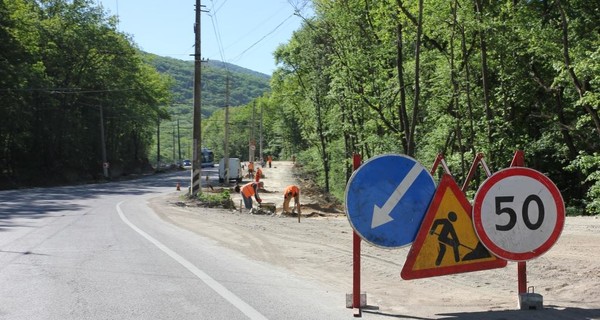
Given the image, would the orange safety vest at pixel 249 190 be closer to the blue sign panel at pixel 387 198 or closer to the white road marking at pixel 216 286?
the white road marking at pixel 216 286

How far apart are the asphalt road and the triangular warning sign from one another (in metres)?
0.91

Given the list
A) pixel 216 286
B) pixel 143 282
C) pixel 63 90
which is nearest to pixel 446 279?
pixel 216 286

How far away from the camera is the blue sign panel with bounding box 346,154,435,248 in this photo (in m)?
5.97

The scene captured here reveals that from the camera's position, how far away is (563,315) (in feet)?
19.4

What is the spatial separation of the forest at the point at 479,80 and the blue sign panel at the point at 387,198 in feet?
46.1

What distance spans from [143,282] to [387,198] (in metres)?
3.85

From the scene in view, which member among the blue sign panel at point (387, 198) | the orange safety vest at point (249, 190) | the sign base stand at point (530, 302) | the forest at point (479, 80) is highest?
the forest at point (479, 80)

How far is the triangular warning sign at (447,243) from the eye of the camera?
6102mm

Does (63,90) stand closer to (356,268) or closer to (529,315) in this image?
(356,268)

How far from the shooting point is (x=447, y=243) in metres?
6.17

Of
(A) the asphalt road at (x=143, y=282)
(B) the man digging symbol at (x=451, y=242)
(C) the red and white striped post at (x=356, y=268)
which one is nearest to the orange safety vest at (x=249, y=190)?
(A) the asphalt road at (x=143, y=282)

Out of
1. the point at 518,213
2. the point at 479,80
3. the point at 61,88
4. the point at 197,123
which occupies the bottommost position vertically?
the point at 518,213

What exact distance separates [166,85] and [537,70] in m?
71.4

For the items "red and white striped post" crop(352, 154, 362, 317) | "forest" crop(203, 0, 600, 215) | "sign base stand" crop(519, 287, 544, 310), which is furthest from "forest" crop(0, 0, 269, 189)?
"sign base stand" crop(519, 287, 544, 310)
